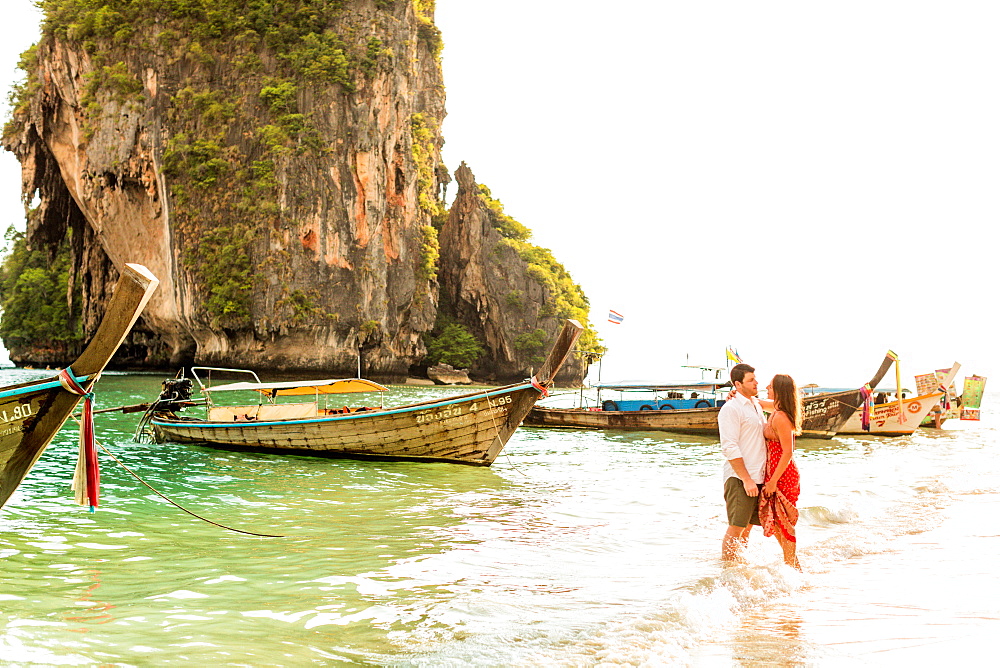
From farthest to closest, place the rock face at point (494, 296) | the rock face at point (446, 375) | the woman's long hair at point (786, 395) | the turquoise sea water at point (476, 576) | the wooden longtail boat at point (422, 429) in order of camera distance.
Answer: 1. the rock face at point (494, 296)
2. the rock face at point (446, 375)
3. the wooden longtail boat at point (422, 429)
4. the woman's long hair at point (786, 395)
5. the turquoise sea water at point (476, 576)

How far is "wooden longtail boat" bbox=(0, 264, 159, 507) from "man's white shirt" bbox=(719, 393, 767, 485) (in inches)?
151

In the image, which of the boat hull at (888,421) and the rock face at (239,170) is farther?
the rock face at (239,170)

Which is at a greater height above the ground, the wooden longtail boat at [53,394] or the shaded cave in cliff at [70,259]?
the shaded cave in cliff at [70,259]

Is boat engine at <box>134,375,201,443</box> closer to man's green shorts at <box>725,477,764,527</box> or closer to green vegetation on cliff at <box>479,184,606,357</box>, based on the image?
man's green shorts at <box>725,477,764,527</box>

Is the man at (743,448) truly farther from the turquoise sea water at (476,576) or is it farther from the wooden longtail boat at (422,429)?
the wooden longtail boat at (422,429)

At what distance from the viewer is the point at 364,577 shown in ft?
18.0

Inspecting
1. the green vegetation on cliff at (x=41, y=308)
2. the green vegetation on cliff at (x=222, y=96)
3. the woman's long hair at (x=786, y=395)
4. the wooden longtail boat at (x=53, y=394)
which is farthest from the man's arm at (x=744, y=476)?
the green vegetation on cliff at (x=41, y=308)

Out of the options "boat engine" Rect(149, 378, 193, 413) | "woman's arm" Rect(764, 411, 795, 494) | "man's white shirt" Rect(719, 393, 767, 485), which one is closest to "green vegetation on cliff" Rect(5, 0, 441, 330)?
"boat engine" Rect(149, 378, 193, 413)

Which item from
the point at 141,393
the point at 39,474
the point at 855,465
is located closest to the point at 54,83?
the point at 141,393

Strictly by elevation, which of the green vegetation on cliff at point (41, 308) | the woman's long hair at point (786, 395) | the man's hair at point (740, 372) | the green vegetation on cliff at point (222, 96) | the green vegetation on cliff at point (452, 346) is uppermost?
the green vegetation on cliff at point (222, 96)

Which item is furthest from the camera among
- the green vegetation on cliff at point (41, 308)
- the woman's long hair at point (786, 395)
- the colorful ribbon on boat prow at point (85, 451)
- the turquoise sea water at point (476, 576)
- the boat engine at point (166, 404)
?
the green vegetation on cliff at point (41, 308)

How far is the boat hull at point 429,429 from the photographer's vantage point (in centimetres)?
1241

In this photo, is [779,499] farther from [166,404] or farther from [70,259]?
[70,259]

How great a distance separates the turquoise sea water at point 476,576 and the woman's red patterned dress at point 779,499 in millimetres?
432
